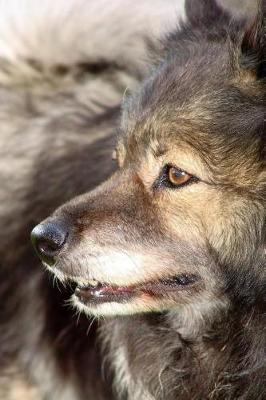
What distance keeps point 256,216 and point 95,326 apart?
1.07 m

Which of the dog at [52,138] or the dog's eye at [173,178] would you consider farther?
the dog at [52,138]

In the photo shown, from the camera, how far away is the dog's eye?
2.26 meters

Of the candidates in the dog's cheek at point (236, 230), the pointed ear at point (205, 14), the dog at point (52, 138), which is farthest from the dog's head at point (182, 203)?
the dog at point (52, 138)

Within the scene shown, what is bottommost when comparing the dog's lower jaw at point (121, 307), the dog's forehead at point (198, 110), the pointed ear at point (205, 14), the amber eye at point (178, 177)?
the dog's lower jaw at point (121, 307)

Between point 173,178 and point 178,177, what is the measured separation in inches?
0.7

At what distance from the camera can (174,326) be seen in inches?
106

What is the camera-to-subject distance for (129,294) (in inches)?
95.3

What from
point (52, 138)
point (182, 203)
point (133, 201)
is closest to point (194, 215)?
point (182, 203)

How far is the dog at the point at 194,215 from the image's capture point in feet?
7.36

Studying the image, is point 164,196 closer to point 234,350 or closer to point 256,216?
point 256,216

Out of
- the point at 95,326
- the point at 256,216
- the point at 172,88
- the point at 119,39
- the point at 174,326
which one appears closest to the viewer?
the point at 256,216

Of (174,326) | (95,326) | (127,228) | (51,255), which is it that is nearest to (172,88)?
(127,228)

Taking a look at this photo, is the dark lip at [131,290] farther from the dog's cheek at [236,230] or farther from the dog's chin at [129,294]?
the dog's cheek at [236,230]

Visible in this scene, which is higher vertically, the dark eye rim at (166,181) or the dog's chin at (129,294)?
the dark eye rim at (166,181)
